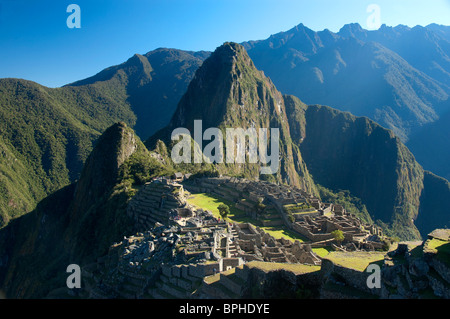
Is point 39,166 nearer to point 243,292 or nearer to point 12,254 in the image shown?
point 12,254

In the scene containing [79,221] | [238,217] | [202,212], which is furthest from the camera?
[79,221]

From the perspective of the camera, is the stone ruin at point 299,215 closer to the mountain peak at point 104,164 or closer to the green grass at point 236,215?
the green grass at point 236,215

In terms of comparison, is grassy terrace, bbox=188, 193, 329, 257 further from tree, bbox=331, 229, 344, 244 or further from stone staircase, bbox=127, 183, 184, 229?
stone staircase, bbox=127, 183, 184, 229

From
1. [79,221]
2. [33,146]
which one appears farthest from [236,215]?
[33,146]

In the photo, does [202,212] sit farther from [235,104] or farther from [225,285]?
[235,104]

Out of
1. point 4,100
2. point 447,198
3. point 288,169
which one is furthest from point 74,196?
point 447,198

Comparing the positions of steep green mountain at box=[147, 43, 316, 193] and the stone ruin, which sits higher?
steep green mountain at box=[147, 43, 316, 193]

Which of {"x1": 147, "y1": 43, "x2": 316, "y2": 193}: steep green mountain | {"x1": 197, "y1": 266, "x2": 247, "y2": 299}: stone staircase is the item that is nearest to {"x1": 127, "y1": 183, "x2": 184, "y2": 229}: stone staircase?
{"x1": 197, "y1": 266, "x2": 247, "y2": 299}: stone staircase
